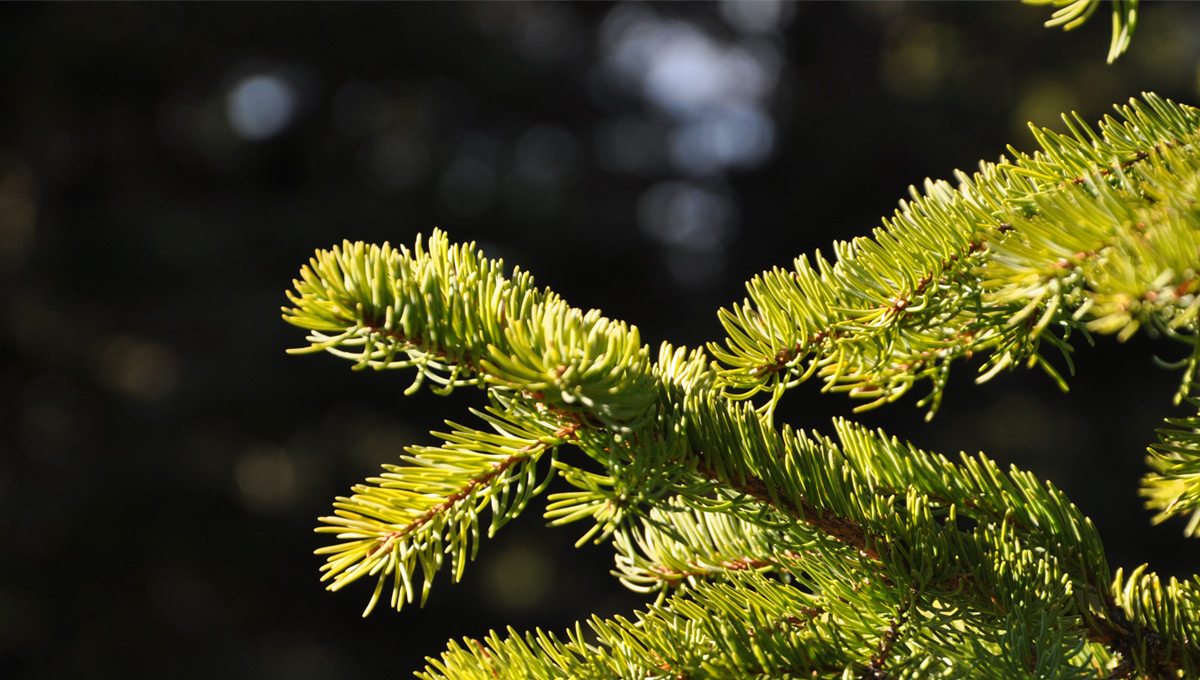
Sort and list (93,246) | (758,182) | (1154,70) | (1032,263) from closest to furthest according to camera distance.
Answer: (1032,263)
(93,246)
(1154,70)
(758,182)

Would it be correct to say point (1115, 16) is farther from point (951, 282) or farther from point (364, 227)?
point (364, 227)

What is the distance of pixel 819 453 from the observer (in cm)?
34

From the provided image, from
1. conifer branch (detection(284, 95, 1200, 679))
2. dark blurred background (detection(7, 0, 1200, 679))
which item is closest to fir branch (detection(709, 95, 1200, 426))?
conifer branch (detection(284, 95, 1200, 679))

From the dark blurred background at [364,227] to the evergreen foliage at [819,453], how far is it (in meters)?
2.86

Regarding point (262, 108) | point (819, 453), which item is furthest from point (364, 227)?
point (819, 453)

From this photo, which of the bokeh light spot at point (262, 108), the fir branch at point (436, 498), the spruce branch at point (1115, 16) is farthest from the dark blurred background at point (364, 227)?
the spruce branch at point (1115, 16)

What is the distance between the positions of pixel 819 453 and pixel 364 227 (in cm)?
313

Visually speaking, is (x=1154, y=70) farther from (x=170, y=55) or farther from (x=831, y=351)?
(x=831, y=351)

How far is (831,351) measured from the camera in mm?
340

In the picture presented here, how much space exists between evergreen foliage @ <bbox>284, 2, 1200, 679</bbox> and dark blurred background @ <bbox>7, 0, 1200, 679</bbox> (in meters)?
2.86

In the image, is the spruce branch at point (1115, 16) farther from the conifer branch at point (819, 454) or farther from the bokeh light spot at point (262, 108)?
the bokeh light spot at point (262, 108)

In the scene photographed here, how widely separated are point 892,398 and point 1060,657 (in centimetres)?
10

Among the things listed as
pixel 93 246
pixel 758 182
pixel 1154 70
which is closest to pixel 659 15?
pixel 758 182

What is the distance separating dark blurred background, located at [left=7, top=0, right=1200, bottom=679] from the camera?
3021 mm
